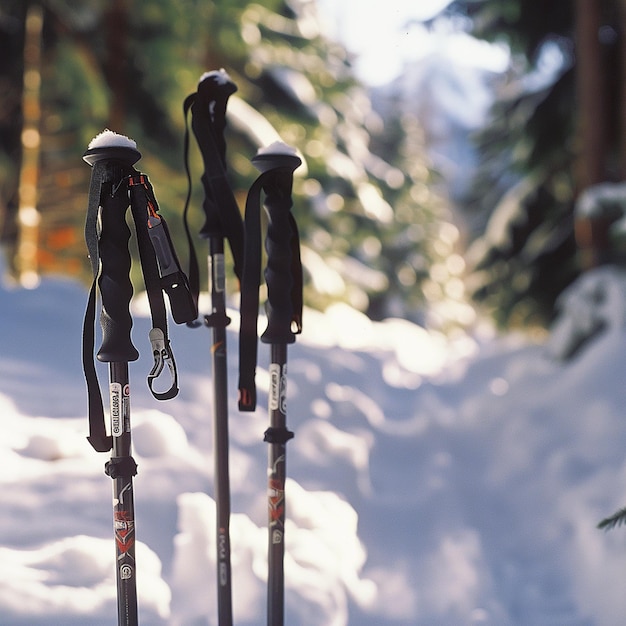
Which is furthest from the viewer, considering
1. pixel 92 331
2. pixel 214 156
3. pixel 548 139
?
pixel 548 139

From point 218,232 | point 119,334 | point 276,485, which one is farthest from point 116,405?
point 218,232

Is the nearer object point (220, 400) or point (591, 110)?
point (220, 400)

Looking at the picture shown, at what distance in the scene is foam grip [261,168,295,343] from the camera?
10.1 ft

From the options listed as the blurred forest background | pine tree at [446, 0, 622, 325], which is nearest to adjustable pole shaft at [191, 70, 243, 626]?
the blurred forest background

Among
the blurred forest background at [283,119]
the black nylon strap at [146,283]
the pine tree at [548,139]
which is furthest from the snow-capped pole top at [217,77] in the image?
the pine tree at [548,139]

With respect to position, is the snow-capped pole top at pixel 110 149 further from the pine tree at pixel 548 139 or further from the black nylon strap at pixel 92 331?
the pine tree at pixel 548 139

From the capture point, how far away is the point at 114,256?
255 cm

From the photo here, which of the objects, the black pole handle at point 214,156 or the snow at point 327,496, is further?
the snow at point 327,496

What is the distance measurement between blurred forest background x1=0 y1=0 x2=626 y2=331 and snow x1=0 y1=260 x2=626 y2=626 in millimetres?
2636

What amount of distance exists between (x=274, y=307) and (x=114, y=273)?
0.78m

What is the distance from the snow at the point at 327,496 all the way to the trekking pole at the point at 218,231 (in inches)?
24.9

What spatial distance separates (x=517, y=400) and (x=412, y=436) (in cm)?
140

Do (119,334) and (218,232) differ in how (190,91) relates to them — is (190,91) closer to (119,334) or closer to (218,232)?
(218,232)

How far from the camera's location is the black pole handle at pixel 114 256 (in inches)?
99.3
